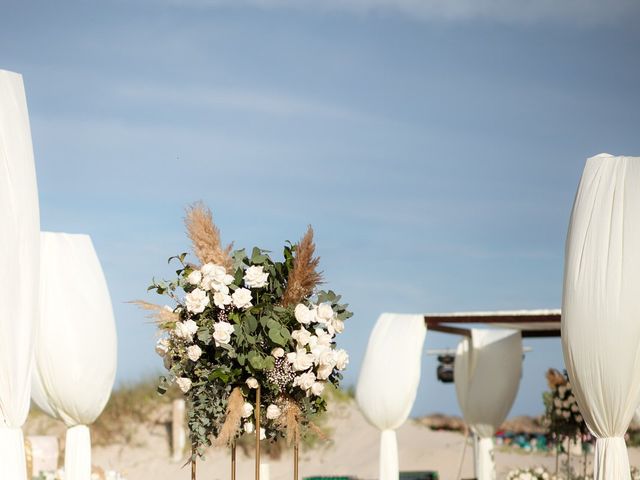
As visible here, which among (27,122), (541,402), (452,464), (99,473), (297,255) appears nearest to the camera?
(297,255)

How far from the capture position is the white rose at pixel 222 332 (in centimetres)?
421

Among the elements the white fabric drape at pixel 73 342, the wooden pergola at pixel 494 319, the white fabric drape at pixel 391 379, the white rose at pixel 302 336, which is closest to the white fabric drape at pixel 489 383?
the wooden pergola at pixel 494 319

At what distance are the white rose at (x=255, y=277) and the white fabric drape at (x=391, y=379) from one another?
6954 mm

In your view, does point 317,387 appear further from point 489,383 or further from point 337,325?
point 489,383

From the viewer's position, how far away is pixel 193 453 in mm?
4371

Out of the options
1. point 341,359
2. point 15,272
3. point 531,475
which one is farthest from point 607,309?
point 531,475

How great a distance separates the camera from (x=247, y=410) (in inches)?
169

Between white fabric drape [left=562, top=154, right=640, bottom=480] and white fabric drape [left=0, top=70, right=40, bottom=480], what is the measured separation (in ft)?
10.8

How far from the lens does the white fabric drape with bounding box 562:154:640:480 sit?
21.1 ft

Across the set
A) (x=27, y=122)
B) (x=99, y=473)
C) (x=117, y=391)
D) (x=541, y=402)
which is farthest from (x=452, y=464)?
(x=27, y=122)

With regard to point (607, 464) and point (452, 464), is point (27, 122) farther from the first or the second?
point (452, 464)

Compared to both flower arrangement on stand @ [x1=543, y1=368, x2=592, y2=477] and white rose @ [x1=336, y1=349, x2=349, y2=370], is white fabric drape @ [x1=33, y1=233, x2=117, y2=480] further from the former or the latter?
flower arrangement on stand @ [x1=543, y1=368, x2=592, y2=477]

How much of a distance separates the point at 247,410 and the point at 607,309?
2.97 m

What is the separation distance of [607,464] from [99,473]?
602 centimetres
